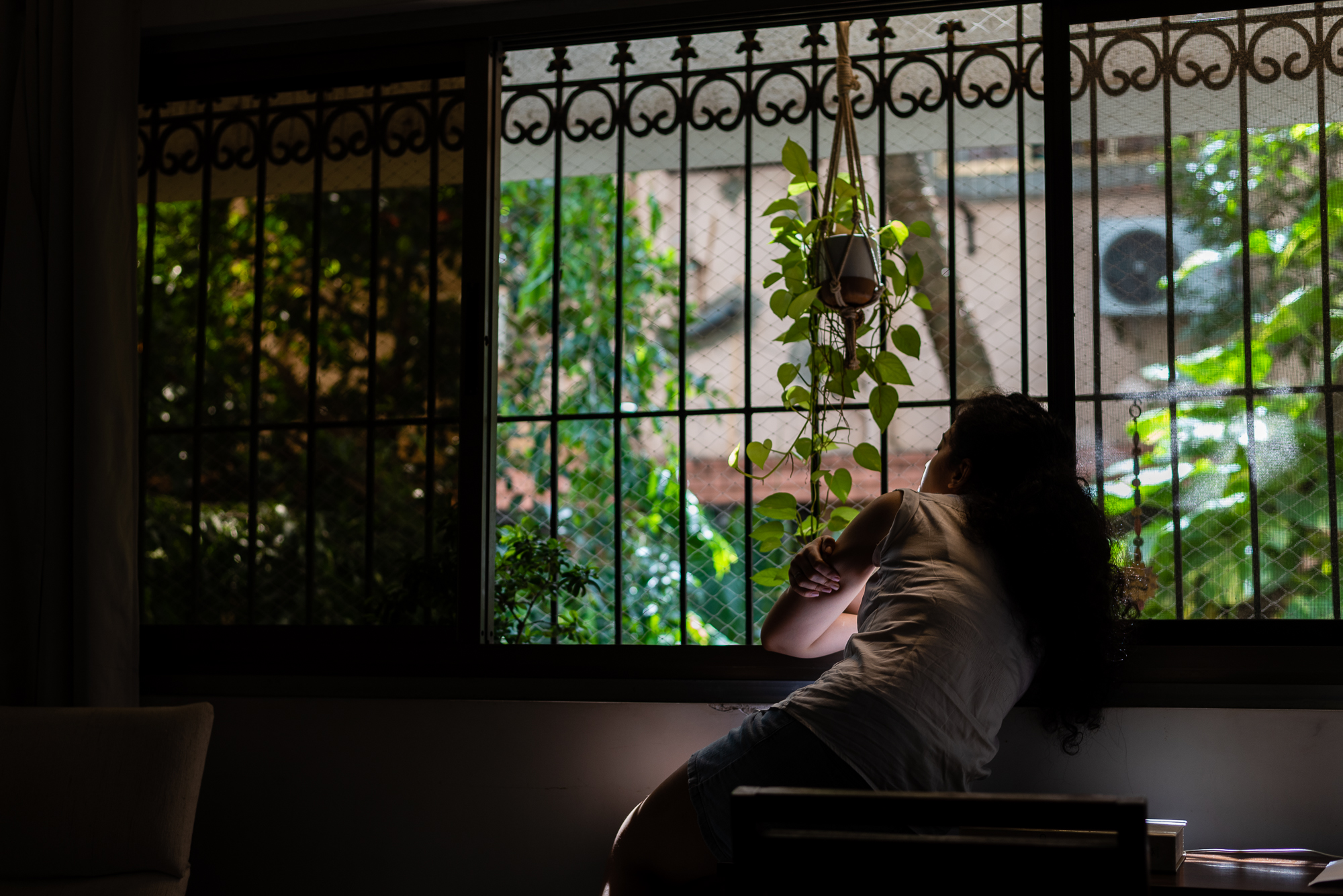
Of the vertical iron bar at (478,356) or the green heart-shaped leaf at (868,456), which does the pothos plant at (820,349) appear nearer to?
the green heart-shaped leaf at (868,456)

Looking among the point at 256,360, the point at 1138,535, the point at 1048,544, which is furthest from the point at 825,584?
the point at 256,360

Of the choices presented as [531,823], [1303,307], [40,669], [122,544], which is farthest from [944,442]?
[40,669]

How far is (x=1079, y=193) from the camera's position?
7.53ft

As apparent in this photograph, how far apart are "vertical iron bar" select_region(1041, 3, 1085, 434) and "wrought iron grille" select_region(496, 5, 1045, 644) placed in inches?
16.8

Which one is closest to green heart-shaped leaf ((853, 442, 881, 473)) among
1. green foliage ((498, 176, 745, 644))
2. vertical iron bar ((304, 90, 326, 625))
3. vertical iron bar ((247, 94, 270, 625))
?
→ vertical iron bar ((304, 90, 326, 625))

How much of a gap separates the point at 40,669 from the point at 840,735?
183 centimetres

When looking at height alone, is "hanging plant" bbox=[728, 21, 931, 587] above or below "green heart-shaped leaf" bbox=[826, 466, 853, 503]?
above

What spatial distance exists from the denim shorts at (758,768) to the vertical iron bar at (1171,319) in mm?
1017

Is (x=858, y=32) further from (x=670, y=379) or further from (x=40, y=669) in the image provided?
(x=40, y=669)

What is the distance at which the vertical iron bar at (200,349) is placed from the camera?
2643 millimetres

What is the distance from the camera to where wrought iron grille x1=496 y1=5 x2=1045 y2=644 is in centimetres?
313

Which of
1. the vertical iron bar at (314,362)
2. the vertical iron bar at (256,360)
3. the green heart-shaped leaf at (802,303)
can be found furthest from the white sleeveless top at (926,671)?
the vertical iron bar at (256,360)

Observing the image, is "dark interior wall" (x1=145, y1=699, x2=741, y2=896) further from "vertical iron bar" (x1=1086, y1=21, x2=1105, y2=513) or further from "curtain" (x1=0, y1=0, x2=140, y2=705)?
"vertical iron bar" (x1=1086, y1=21, x2=1105, y2=513)

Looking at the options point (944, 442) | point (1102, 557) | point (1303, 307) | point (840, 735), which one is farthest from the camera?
point (1303, 307)
